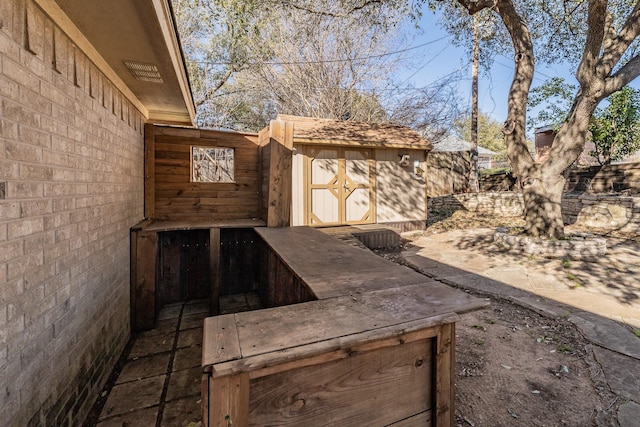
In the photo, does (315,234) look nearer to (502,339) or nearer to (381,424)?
(502,339)

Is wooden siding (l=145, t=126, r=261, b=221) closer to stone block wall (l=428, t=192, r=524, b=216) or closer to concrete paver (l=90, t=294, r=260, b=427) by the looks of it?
concrete paver (l=90, t=294, r=260, b=427)

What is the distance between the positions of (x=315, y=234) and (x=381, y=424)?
8.96 feet

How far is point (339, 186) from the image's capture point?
6.53 metres

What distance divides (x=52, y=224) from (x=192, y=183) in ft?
9.98

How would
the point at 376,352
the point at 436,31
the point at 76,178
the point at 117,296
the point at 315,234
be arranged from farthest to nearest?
1. the point at 436,31
2. the point at 315,234
3. the point at 117,296
4. the point at 76,178
5. the point at 376,352

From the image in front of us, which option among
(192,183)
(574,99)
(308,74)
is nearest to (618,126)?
(574,99)

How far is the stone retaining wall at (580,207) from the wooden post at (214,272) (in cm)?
837

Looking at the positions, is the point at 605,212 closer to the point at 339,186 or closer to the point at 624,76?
the point at 624,76

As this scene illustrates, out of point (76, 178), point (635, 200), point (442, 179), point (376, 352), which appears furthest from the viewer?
point (442, 179)

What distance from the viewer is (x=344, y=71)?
10727mm

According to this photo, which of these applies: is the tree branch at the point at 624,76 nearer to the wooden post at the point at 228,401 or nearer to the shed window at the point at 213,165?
the wooden post at the point at 228,401

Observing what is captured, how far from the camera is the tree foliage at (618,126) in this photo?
892 cm

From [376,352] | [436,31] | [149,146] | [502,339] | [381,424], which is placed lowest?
[502,339]

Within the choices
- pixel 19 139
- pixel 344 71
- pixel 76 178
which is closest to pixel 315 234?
pixel 76 178
